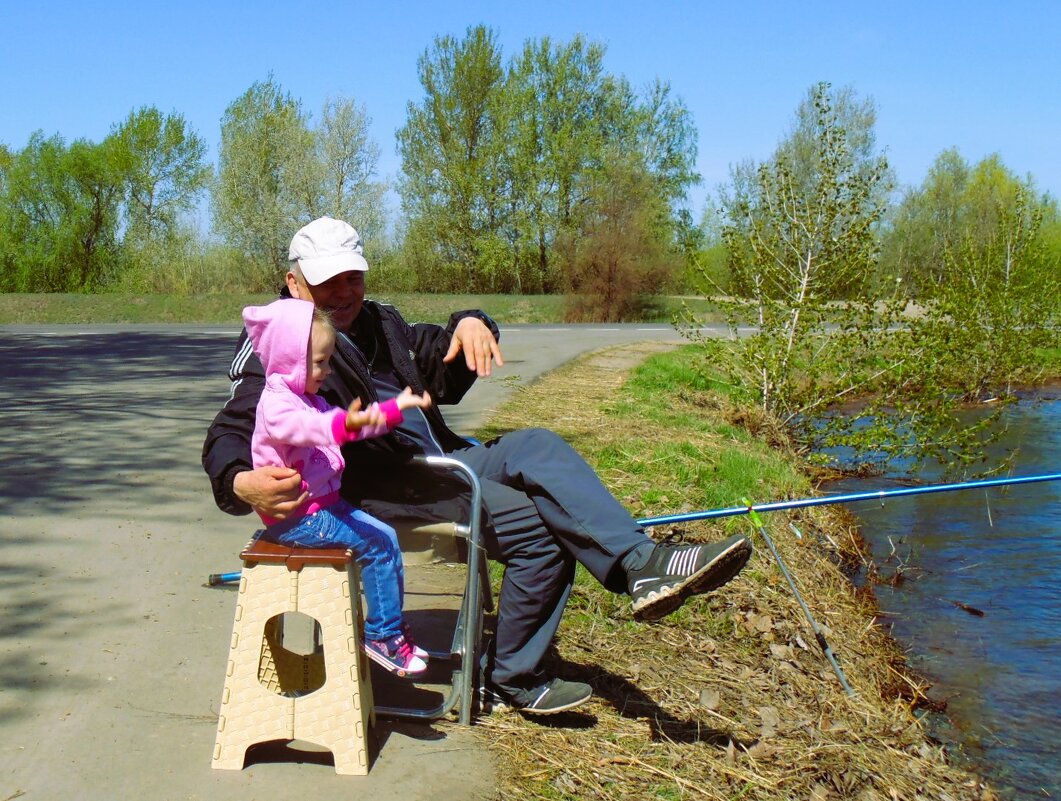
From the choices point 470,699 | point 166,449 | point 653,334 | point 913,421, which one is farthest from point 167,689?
point 653,334

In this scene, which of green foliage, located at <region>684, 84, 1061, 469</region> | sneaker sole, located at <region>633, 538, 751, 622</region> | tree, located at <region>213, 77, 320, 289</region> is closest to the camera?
sneaker sole, located at <region>633, 538, 751, 622</region>

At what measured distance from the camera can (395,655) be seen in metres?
3.39

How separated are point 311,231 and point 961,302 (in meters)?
12.4

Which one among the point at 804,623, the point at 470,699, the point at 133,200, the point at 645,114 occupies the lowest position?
the point at 804,623

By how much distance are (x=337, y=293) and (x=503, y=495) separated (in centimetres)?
88

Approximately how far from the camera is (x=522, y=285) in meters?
40.7

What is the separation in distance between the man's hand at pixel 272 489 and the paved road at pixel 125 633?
0.75 meters

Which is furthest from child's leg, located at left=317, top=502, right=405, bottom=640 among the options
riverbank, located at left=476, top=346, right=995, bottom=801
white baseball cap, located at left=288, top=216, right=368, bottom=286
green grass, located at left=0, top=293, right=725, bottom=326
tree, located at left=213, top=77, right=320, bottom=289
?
tree, located at left=213, top=77, right=320, bottom=289

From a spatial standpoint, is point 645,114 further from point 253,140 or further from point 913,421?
point 913,421

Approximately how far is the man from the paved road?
0.43 m

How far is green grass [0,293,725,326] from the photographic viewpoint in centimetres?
2766

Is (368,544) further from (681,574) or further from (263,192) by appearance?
(263,192)

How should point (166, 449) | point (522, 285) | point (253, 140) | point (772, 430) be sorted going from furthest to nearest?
1. point (522, 285)
2. point (253, 140)
3. point (772, 430)
4. point (166, 449)

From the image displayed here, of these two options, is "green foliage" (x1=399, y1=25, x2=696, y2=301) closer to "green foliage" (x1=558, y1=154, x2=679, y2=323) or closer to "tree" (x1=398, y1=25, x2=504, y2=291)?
"tree" (x1=398, y1=25, x2=504, y2=291)
